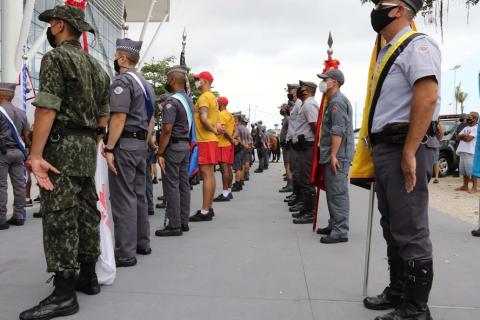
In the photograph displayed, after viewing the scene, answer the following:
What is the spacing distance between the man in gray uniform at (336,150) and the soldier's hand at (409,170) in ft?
8.17

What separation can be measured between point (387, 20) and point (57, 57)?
6.98 feet

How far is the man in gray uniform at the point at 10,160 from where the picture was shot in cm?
593

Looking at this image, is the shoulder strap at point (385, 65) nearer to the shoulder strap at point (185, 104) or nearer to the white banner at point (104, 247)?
the white banner at point (104, 247)

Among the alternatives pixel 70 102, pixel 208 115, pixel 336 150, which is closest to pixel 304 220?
pixel 336 150

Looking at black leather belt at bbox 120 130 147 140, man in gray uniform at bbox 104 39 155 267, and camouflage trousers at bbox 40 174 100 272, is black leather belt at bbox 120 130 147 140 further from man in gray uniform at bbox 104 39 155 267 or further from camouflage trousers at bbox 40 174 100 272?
camouflage trousers at bbox 40 174 100 272

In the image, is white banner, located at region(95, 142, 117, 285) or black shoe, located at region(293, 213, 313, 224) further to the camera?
black shoe, located at region(293, 213, 313, 224)

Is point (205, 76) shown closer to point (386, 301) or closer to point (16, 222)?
point (16, 222)

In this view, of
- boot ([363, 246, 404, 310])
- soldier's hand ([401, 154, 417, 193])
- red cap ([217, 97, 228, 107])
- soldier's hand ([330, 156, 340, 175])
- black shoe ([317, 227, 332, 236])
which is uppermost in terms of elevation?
red cap ([217, 97, 228, 107])

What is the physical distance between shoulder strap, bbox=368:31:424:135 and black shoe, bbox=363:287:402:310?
1.16 m

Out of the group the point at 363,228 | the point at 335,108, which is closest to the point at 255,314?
the point at 335,108

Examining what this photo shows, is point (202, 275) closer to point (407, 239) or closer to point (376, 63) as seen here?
point (407, 239)

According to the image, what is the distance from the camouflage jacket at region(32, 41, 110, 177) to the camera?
3.03 meters

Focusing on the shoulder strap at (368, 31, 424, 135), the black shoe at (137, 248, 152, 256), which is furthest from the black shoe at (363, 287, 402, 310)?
the black shoe at (137, 248, 152, 256)

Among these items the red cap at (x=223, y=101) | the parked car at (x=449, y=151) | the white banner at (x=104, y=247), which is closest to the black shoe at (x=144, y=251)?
the white banner at (x=104, y=247)
